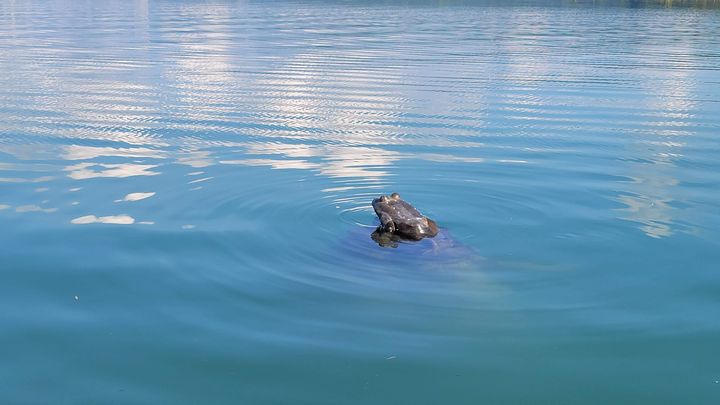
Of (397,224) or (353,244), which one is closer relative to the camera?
(397,224)

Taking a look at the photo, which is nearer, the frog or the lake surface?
the lake surface

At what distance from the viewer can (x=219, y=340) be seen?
7.09m

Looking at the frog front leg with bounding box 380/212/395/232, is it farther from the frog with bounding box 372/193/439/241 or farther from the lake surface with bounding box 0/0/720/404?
the lake surface with bounding box 0/0/720/404

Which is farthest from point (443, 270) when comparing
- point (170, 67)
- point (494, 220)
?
point (170, 67)

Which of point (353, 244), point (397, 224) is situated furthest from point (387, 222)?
point (353, 244)

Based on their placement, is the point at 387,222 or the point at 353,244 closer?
the point at 387,222

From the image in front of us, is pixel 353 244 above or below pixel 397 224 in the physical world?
below

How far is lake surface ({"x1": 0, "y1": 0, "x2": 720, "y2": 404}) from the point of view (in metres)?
6.63

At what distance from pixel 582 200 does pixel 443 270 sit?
365cm

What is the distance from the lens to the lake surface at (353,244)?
663 centimetres

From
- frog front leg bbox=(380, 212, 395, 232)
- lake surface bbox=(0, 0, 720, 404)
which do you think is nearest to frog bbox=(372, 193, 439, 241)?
frog front leg bbox=(380, 212, 395, 232)

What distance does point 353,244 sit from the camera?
9.35m

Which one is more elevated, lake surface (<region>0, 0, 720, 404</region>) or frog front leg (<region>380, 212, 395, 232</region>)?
frog front leg (<region>380, 212, 395, 232</region>)

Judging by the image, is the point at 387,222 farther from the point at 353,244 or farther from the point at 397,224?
→ the point at 353,244
